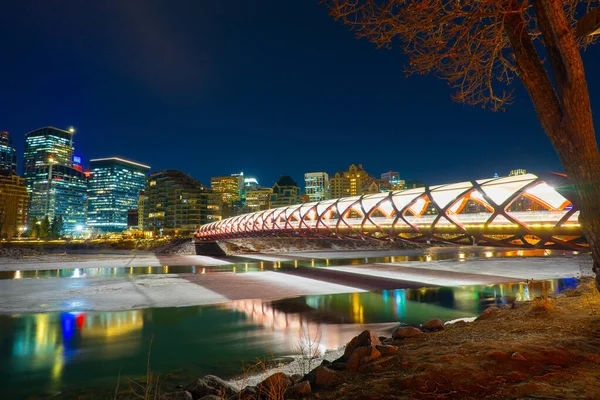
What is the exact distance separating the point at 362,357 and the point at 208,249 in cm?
6736

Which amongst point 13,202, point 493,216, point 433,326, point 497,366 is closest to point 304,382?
point 497,366

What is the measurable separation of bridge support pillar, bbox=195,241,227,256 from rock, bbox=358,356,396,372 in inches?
2599

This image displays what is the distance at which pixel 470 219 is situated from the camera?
63.4ft

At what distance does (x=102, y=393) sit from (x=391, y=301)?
15.1m

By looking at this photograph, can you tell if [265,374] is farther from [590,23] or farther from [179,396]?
[590,23]

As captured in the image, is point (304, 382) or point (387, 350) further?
point (387, 350)

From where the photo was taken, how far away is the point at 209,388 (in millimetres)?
7199

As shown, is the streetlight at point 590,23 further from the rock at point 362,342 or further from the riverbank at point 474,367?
the rock at point 362,342

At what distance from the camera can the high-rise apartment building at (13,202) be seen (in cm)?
14512

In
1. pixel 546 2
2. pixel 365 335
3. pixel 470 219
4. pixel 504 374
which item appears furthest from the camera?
pixel 470 219

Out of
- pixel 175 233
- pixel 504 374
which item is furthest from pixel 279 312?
pixel 175 233

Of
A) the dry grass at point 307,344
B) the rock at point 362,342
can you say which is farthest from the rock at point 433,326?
the dry grass at point 307,344

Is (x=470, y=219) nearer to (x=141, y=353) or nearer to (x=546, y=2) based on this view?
(x=546, y=2)

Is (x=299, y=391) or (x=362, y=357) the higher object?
(x=362, y=357)
